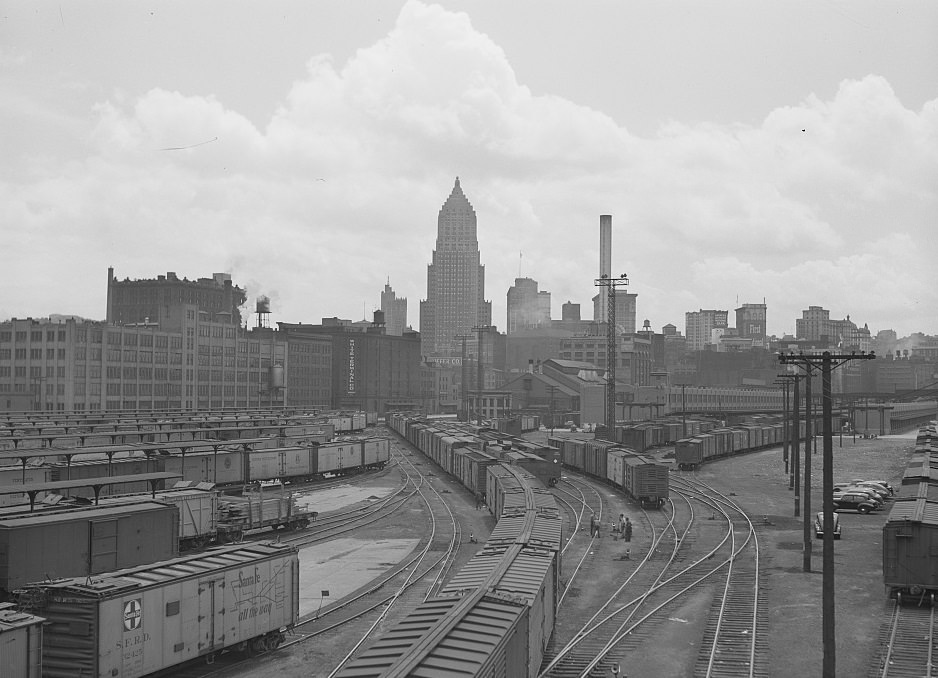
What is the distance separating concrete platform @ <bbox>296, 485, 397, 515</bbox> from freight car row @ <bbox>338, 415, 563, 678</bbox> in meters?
25.9

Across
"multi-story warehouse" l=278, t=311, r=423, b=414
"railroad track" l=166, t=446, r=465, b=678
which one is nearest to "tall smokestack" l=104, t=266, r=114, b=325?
"multi-story warehouse" l=278, t=311, r=423, b=414

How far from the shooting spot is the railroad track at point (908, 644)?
74.7ft

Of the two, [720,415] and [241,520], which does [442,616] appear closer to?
[241,520]

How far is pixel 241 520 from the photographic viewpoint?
40375mm

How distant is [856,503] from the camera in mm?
51375

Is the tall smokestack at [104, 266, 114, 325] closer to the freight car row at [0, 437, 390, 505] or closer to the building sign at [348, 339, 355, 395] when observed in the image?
the building sign at [348, 339, 355, 395]

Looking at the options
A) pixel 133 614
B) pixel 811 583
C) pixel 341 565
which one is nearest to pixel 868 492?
pixel 811 583

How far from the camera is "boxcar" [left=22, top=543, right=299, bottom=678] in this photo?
61.1 ft

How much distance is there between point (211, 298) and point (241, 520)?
16485 cm

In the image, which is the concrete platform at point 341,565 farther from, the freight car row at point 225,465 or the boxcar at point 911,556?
the boxcar at point 911,556

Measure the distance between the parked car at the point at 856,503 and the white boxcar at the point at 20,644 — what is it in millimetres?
46886

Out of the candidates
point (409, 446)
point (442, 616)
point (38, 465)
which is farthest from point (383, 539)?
point (409, 446)

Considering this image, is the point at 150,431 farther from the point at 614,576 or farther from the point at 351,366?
the point at 351,366

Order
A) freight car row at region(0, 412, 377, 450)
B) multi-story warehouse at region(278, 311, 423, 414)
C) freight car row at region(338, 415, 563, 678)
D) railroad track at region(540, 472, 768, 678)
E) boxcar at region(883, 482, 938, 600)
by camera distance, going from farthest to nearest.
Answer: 1. multi-story warehouse at region(278, 311, 423, 414)
2. freight car row at region(0, 412, 377, 450)
3. boxcar at region(883, 482, 938, 600)
4. railroad track at region(540, 472, 768, 678)
5. freight car row at region(338, 415, 563, 678)
